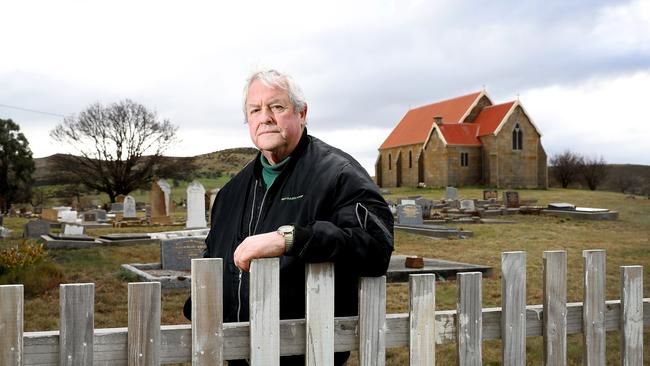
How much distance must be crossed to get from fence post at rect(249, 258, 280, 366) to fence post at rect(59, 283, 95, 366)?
2.12 feet

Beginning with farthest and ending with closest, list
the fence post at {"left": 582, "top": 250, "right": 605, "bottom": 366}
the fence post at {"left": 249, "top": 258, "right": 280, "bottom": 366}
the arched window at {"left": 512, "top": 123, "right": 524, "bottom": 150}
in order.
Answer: the arched window at {"left": 512, "top": 123, "right": 524, "bottom": 150}
the fence post at {"left": 582, "top": 250, "right": 605, "bottom": 366}
the fence post at {"left": 249, "top": 258, "right": 280, "bottom": 366}

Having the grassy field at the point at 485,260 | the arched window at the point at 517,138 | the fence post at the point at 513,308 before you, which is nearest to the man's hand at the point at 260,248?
the fence post at the point at 513,308

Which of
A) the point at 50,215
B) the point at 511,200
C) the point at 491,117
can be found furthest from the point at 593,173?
the point at 50,215

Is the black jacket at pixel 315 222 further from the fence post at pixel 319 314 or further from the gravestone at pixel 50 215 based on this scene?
the gravestone at pixel 50 215

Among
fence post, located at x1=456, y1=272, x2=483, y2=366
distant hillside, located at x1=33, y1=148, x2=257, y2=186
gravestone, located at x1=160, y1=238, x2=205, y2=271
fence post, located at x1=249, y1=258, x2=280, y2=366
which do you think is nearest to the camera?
fence post, located at x1=249, y1=258, x2=280, y2=366

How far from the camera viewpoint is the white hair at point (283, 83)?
2.87 metres

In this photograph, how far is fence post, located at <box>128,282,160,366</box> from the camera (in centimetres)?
254

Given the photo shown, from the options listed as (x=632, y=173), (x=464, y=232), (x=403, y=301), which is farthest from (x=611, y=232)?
(x=632, y=173)

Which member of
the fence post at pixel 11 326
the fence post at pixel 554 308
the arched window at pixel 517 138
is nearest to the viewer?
the fence post at pixel 11 326

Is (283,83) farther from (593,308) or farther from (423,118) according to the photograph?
(423,118)

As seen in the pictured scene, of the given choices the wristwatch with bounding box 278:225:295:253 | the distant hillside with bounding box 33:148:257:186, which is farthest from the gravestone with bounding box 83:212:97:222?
the distant hillside with bounding box 33:148:257:186

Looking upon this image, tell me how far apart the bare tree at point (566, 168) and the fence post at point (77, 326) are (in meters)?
69.6

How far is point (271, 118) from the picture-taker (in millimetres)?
2900

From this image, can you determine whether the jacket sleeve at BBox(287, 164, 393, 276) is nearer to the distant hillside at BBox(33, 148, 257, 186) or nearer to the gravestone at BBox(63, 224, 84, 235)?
the gravestone at BBox(63, 224, 84, 235)
